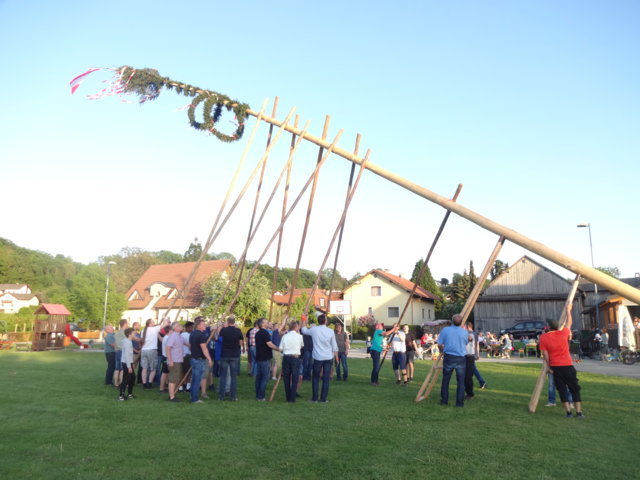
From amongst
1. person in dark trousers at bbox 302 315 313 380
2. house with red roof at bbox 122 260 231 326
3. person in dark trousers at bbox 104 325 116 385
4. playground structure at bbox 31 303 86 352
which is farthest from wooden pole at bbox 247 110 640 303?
house with red roof at bbox 122 260 231 326

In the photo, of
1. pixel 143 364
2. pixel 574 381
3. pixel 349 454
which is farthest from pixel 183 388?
pixel 574 381

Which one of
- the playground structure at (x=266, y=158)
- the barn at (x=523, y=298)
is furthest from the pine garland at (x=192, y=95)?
the barn at (x=523, y=298)

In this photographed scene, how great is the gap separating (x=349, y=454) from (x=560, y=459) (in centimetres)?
270

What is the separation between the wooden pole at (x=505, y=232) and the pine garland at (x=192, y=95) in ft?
1.80

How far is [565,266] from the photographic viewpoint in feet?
32.8

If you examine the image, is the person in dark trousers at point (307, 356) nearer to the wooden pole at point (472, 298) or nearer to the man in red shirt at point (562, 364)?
the wooden pole at point (472, 298)

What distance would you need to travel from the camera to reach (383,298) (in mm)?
56812

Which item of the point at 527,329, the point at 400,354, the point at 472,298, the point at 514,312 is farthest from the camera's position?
the point at 514,312

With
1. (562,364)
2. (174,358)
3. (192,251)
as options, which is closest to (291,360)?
(174,358)

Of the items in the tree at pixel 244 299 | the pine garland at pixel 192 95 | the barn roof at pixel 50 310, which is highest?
the pine garland at pixel 192 95

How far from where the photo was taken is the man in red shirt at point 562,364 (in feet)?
28.9

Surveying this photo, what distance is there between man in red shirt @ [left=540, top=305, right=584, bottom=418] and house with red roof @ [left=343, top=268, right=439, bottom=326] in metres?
45.9

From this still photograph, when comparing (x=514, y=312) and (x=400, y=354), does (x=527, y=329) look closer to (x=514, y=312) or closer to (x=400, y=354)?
(x=514, y=312)

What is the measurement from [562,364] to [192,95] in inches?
426
